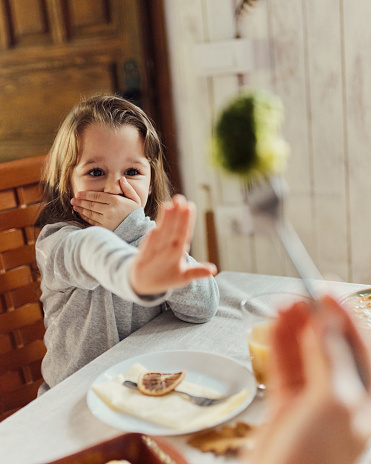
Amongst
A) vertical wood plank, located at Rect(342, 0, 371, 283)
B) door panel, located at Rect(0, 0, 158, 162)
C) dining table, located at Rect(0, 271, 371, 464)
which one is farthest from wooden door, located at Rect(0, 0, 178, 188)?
dining table, located at Rect(0, 271, 371, 464)

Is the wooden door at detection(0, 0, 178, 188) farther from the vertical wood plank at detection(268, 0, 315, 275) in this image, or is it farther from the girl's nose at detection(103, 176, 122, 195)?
the girl's nose at detection(103, 176, 122, 195)

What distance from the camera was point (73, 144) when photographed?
0.99 metres

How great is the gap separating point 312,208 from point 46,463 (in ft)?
4.43

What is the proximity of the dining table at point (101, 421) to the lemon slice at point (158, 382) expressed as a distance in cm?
7

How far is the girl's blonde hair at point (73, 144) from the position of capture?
0.99 meters

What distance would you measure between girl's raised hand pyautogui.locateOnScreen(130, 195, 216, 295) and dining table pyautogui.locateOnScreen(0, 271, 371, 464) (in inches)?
6.0

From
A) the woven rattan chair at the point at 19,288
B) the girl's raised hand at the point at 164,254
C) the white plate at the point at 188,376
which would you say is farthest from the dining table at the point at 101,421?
the woven rattan chair at the point at 19,288

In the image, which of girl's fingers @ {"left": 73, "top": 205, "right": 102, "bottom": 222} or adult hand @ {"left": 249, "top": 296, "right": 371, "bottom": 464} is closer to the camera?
adult hand @ {"left": 249, "top": 296, "right": 371, "bottom": 464}

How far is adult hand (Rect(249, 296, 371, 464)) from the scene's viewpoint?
0.27m

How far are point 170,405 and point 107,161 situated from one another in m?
0.49

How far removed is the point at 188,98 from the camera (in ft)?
6.17

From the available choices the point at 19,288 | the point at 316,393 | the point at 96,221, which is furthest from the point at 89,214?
the point at 316,393

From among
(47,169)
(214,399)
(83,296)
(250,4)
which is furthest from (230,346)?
(250,4)

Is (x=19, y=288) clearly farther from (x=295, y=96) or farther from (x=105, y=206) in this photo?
(x=295, y=96)
